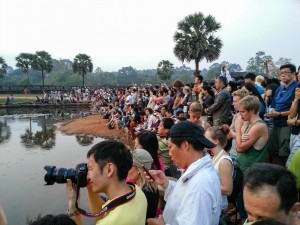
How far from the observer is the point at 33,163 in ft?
39.9

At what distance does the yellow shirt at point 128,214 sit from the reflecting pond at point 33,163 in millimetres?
4967

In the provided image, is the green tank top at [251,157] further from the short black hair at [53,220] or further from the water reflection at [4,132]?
the water reflection at [4,132]

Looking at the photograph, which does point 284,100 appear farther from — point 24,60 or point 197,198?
point 24,60

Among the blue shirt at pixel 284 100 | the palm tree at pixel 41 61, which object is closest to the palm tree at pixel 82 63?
the palm tree at pixel 41 61

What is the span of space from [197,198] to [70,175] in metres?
0.90

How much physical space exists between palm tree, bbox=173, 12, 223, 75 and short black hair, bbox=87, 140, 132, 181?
23711mm

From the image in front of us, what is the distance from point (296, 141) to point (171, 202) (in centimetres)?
220

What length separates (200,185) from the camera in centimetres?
201

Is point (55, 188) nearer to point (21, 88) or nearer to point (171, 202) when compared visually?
point (171, 202)

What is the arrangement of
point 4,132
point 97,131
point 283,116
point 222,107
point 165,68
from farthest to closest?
1. point 165,68
2. point 4,132
3. point 97,131
4. point 222,107
5. point 283,116

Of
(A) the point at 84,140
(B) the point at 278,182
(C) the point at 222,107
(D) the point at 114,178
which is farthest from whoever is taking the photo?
(A) the point at 84,140

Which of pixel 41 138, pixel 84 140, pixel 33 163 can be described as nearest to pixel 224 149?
pixel 33 163

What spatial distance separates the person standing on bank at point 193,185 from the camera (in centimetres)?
198

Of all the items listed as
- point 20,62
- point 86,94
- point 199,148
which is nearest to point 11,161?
point 199,148
